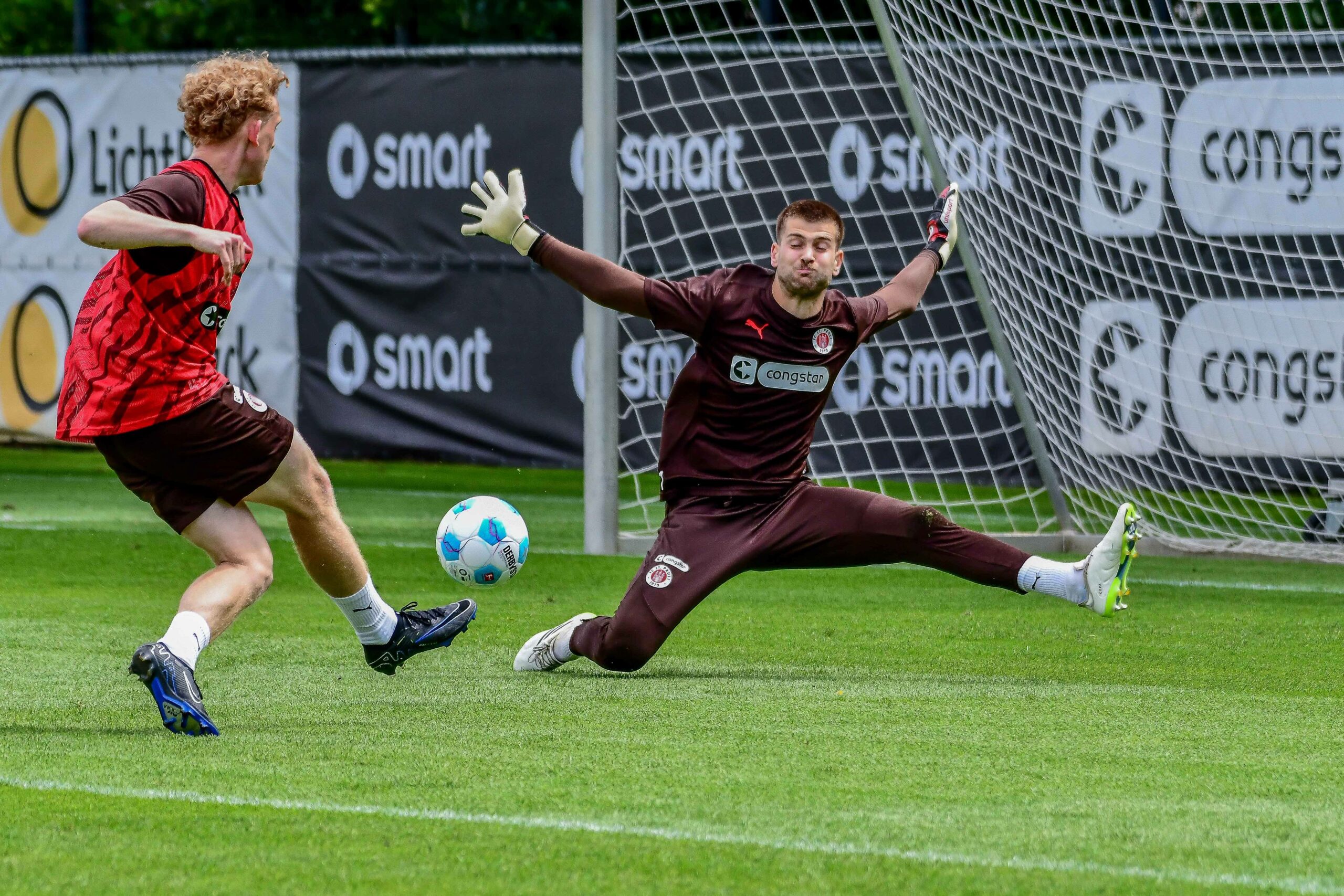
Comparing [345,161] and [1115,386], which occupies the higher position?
[345,161]

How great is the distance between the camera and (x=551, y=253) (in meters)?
6.25

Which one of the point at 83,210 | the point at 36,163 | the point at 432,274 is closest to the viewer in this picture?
the point at 432,274

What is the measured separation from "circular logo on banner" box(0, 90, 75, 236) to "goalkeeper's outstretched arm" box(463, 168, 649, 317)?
10.3 meters

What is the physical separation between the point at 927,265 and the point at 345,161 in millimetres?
8631

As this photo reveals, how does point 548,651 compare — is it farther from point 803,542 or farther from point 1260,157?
point 1260,157

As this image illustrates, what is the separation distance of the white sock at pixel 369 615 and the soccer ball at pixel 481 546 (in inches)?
35.6

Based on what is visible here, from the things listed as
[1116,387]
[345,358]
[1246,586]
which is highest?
[1116,387]

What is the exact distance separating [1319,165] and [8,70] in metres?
10.4

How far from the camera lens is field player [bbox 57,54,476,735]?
5168 millimetres

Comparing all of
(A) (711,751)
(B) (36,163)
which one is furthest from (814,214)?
(B) (36,163)

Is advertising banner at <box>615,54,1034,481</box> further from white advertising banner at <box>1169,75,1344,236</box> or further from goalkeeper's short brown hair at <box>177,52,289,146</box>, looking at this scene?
goalkeeper's short brown hair at <box>177,52,289,146</box>

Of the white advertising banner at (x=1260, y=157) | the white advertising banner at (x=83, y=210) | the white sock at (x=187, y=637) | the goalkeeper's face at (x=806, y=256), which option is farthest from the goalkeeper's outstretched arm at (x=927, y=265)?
the white advertising banner at (x=83, y=210)

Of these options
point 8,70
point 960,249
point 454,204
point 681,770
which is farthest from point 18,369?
point 681,770

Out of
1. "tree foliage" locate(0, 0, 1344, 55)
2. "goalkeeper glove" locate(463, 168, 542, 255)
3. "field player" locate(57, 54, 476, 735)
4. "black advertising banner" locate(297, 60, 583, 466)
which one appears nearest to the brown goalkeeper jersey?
"goalkeeper glove" locate(463, 168, 542, 255)
